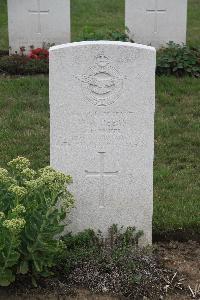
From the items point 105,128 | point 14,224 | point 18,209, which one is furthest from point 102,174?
point 14,224

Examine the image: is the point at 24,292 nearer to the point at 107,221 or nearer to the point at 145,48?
the point at 107,221

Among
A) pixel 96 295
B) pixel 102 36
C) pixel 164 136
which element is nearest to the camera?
pixel 96 295

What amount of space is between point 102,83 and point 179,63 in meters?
4.81

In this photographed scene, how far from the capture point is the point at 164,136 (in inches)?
292

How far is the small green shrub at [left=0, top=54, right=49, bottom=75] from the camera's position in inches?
374

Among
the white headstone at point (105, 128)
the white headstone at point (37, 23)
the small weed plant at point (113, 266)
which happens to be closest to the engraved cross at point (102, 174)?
the white headstone at point (105, 128)

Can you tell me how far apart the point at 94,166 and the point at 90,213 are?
33 centimetres

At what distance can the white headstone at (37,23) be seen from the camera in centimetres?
1034

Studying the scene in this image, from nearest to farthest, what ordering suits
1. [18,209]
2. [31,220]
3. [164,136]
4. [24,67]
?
[18,209] < [31,220] < [164,136] < [24,67]

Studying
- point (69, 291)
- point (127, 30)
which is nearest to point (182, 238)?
point (69, 291)

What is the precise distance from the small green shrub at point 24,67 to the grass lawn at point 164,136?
0.29 meters

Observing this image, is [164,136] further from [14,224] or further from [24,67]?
[14,224]

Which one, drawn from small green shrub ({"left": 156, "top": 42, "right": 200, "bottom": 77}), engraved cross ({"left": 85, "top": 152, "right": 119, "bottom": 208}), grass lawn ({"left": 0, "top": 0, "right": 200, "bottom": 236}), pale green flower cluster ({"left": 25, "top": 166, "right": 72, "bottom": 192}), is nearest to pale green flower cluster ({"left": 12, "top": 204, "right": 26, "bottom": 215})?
pale green flower cluster ({"left": 25, "top": 166, "right": 72, "bottom": 192})

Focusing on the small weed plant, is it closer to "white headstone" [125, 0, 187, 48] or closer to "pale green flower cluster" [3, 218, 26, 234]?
"pale green flower cluster" [3, 218, 26, 234]
